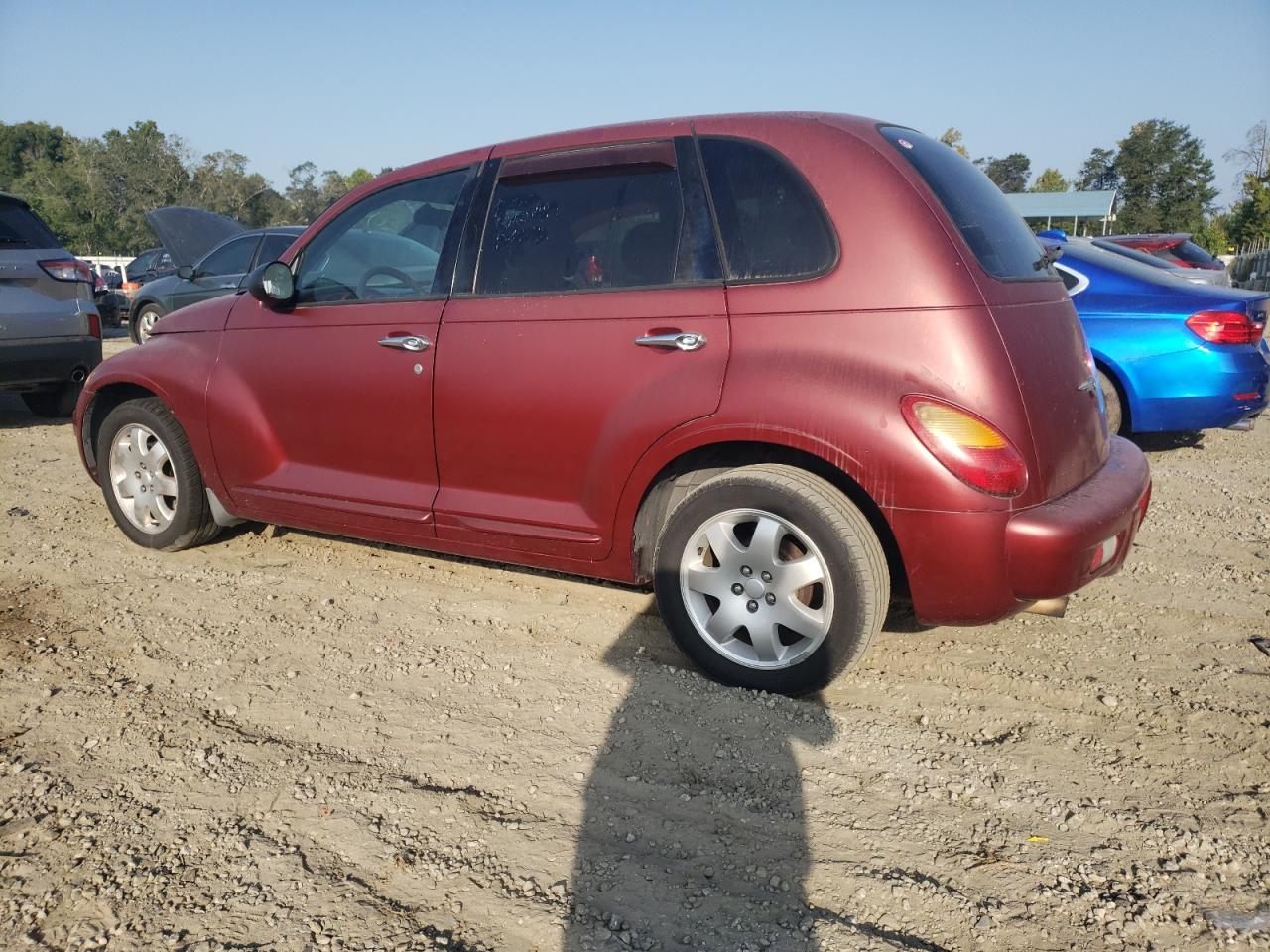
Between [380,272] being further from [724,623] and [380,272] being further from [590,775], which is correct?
[590,775]

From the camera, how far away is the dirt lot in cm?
215

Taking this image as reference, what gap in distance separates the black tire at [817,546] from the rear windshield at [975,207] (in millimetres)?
904

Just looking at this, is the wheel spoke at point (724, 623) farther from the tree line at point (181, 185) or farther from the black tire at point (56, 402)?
the tree line at point (181, 185)

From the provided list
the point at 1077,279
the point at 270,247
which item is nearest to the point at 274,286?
the point at 1077,279

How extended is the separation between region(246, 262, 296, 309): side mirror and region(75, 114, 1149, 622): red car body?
63mm

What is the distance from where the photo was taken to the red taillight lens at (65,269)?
751cm

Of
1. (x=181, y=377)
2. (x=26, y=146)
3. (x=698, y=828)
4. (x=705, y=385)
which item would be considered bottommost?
(x=698, y=828)

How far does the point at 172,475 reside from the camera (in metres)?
4.64

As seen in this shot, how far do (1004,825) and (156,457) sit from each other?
4040mm

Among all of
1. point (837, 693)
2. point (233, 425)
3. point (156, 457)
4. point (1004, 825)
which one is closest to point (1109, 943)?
point (1004, 825)

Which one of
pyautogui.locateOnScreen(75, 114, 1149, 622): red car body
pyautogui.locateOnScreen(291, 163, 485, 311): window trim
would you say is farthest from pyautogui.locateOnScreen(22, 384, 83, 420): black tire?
pyautogui.locateOnScreen(291, 163, 485, 311): window trim

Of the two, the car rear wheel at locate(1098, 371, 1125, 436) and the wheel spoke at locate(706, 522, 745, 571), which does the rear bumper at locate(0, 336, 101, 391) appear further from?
the car rear wheel at locate(1098, 371, 1125, 436)

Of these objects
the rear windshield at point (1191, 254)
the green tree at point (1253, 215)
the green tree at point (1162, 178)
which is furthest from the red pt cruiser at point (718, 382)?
the green tree at point (1162, 178)

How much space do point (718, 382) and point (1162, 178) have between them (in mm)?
69212
